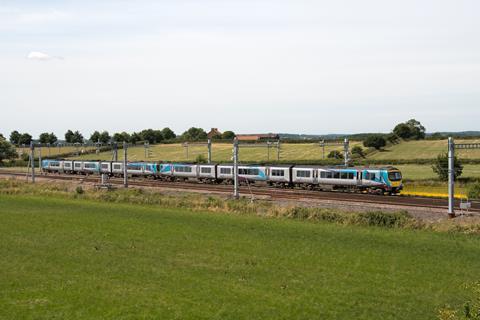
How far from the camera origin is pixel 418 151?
91.9 m

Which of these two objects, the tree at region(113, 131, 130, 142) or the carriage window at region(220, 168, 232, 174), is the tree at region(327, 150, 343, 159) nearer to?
the carriage window at region(220, 168, 232, 174)

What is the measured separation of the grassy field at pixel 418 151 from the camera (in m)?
82.3

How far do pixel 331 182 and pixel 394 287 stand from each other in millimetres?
37972

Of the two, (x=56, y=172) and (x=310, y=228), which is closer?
(x=310, y=228)

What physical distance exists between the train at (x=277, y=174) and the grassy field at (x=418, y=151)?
101 ft

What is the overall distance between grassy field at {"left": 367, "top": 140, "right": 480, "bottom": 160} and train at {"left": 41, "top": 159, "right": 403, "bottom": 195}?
30706 millimetres

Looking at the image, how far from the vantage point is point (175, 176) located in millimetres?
78250

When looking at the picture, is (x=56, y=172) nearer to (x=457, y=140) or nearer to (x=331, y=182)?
(x=331, y=182)

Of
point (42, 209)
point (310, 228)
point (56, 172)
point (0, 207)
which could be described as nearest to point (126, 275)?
point (310, 228)

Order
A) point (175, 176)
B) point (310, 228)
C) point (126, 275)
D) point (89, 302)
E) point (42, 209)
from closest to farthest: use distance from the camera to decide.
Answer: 1. point (89, 302)
2. point (126, 275)
3. point (310, 228)
4. point (42, 209)
5. point (175, 176)

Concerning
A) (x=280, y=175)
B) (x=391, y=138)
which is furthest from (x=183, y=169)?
(x=391, y=138)

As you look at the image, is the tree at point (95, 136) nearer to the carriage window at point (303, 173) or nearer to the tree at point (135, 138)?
the tree at point (135, 138)

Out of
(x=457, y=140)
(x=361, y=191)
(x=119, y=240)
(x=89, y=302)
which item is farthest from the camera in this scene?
(x=457, y=140)

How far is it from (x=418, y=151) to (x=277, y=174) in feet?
126
